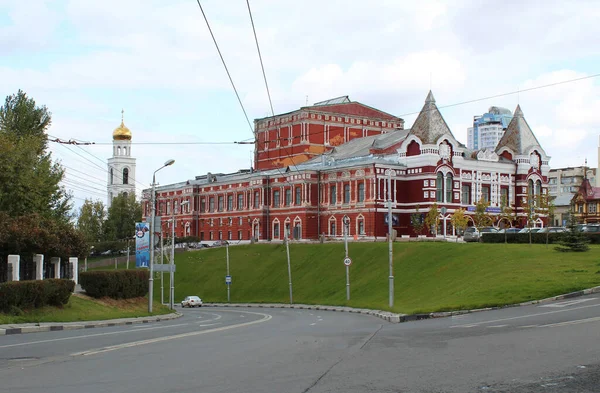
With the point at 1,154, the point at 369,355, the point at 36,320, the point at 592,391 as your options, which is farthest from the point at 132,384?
the point at 1,154

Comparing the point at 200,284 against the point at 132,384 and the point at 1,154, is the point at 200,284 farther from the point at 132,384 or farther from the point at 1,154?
the point at 132,384

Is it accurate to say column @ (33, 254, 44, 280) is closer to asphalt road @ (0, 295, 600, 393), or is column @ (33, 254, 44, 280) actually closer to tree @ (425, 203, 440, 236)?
asphalt road @ (0, 295, 600, 393)

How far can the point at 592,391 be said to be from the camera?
1130 cm

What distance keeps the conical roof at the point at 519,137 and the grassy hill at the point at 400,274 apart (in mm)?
25294

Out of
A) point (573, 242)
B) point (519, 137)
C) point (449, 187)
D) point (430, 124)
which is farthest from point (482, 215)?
point (573, 242)

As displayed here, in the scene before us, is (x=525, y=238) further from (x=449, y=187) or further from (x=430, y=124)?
(x=430, y=124)

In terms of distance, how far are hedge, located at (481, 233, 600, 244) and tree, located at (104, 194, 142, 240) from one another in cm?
7538

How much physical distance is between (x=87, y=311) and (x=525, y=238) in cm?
4122

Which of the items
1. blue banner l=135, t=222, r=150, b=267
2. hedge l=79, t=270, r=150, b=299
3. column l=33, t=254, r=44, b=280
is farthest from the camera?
blue banner l=135, t=222, r=150, b=267

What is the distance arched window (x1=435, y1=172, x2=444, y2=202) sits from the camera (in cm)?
7970

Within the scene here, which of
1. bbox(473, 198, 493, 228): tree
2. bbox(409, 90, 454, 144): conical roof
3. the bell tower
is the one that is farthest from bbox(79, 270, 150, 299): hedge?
the bell tower

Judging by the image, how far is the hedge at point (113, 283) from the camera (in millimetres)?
40219

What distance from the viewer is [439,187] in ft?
263

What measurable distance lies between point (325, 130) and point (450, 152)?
2168cm
